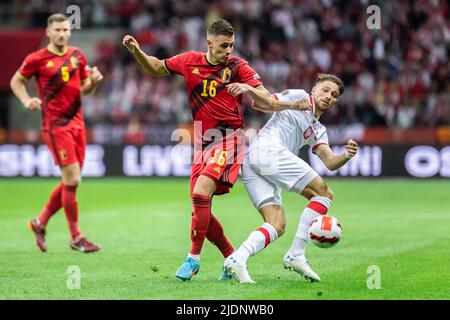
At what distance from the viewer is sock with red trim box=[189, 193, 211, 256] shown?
321 inches

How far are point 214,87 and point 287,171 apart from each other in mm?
976

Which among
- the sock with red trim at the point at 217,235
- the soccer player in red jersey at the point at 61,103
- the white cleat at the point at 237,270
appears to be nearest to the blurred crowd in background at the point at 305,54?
the soccer player in red jersey at the point at 61,103

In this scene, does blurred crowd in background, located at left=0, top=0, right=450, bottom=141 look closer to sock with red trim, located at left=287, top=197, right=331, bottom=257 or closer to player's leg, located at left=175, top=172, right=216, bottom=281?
sock with red trim, located at left=287, top=197, right=331, bottom=257

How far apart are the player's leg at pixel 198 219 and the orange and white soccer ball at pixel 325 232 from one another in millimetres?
907

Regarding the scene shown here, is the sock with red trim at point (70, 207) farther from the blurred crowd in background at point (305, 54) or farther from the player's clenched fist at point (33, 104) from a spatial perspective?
the blurred crowd in background at point (305, 54)

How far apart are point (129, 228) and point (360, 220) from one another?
3.29 m

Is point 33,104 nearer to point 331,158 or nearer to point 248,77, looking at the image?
point 248,77

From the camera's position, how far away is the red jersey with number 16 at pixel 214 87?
8328mm

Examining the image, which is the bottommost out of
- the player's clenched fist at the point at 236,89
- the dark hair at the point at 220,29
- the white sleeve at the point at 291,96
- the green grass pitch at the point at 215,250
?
the green grass pitch at the point at 215,250

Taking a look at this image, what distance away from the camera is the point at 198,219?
Result: 821cm

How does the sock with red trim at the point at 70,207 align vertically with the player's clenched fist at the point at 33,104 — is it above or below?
below

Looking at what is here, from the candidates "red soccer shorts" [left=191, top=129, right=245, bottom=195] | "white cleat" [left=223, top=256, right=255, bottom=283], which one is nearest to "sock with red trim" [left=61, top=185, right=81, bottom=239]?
"red soccer shorts" [left=191, top=129, right=245, bottom=195]
